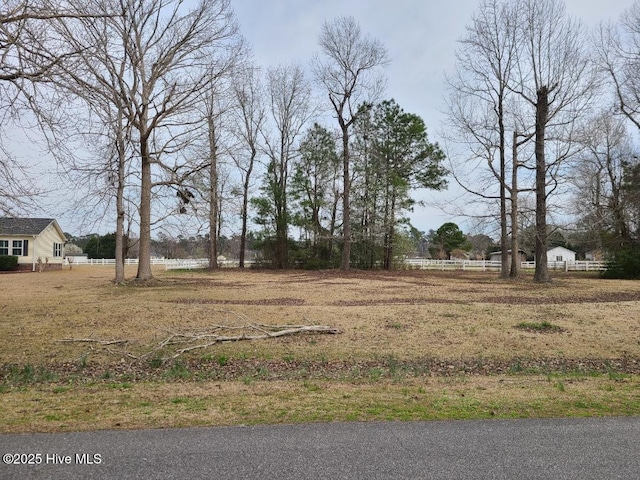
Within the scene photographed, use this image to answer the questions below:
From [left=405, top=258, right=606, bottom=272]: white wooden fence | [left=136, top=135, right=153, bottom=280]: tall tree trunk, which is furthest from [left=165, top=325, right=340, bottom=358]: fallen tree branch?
[left=405, top=258, right=606, bottom=272]: white wooden fence

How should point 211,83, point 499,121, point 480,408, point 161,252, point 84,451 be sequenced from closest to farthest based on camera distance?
point 84,451 < point 480,408 < point 211,83 < point 499,121 < point 161,252

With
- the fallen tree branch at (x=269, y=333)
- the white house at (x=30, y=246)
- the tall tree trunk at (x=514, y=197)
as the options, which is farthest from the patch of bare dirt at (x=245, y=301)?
the white house at (x=30, y=246)

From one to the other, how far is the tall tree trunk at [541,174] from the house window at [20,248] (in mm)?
34537

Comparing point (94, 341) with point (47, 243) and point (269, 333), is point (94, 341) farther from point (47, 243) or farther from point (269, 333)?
point (47, 243)

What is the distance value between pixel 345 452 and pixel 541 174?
71.8 ft

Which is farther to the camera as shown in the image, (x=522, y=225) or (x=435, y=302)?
(x=522, y=225)

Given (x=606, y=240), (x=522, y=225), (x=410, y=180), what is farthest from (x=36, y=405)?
(x=606, y=240)

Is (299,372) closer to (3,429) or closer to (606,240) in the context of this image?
(3,429)

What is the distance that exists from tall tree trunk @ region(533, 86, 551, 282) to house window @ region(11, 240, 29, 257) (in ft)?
113

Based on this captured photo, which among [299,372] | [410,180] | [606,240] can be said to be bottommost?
[299,372]

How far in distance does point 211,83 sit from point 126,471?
18.3m

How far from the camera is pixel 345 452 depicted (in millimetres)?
3459

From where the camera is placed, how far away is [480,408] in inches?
184

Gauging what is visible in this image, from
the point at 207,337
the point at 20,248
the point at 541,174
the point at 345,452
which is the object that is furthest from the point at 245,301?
the point at 20,248
